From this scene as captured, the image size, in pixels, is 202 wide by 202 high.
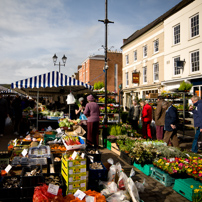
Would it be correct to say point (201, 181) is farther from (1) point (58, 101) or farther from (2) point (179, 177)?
(1) point (58, 101)

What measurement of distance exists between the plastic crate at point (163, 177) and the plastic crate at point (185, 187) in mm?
206

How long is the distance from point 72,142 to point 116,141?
10.3 ft

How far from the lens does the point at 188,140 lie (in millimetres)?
9234

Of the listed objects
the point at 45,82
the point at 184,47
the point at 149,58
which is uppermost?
the point at 149,58

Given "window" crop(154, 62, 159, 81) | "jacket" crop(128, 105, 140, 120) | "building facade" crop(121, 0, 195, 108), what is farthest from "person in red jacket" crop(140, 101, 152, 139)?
"window" crop(154, 62, 159, 81)

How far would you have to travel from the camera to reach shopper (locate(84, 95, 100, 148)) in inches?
267

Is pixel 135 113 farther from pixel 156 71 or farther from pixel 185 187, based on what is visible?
pixel 156 71

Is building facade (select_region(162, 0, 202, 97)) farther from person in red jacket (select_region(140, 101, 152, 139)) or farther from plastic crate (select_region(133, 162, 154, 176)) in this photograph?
plastic crate (select_region(133, 162, 154, 176))

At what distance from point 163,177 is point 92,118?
3.18 metres

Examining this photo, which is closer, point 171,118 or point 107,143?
point 171,118

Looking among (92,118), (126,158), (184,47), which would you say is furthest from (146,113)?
(184,47)

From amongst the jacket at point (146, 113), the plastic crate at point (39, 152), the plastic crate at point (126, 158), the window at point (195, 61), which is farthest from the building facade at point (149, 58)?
the plastic crate at point (39, 152)

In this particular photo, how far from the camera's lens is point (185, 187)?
149 inches

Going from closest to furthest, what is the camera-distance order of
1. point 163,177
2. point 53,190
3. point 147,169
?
point 53,190 < point 163,177 < point 147,169
